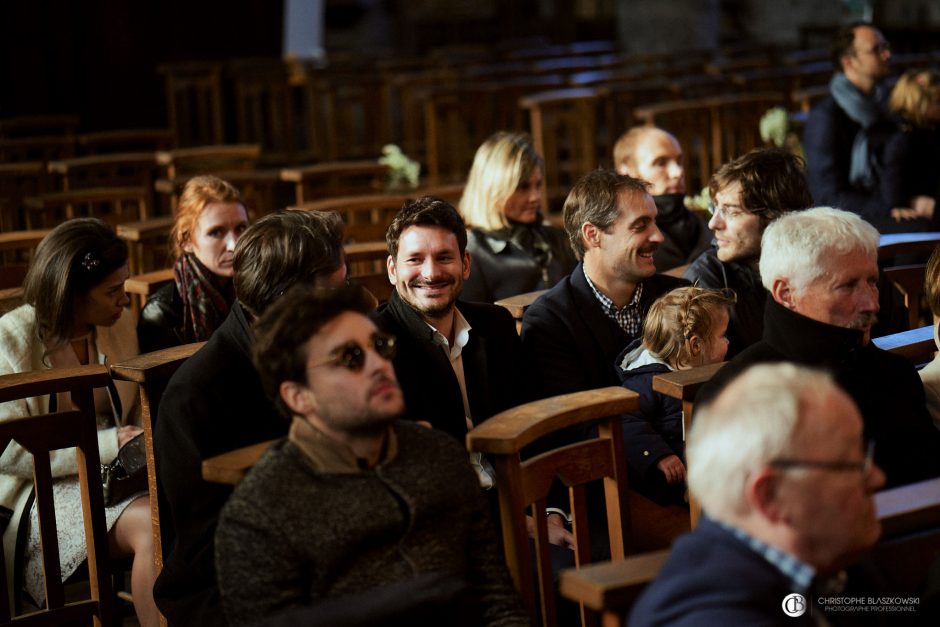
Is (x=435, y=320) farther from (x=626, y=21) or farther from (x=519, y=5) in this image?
(x=519, y=5)

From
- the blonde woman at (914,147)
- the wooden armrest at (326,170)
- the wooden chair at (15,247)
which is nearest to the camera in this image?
the wooden chair at (15,247)

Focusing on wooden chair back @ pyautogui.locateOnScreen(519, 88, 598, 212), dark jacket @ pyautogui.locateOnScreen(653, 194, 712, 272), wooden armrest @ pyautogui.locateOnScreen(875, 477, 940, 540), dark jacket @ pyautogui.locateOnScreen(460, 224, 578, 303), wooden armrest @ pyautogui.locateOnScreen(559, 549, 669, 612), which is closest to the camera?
wooden armrest @ pyautogui.locateOnScreen(559, 549, 669, 612)

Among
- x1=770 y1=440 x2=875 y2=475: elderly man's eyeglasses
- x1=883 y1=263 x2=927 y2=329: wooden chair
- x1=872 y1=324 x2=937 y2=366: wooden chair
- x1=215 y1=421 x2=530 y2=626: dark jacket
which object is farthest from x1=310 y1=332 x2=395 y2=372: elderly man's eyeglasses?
x1=883 y1=263 x2=927 y2=329: wooden chair

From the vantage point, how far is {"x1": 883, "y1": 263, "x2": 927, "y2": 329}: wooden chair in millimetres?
3744

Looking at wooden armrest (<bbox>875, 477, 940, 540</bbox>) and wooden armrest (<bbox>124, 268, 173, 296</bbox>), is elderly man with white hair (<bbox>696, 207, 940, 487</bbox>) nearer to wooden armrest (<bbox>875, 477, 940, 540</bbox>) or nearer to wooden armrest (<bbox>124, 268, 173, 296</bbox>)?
wooden armrest (<bbox>875, 477, 940, 540</bbox>)

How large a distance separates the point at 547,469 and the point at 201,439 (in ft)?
2.16

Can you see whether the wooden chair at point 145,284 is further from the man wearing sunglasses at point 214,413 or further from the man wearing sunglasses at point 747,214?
A: the man wearing sunglasses at point 747,214

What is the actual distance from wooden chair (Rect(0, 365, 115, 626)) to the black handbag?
0.30 meters

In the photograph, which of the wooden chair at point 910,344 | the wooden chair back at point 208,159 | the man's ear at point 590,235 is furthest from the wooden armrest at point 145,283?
the wooden chair at point 910,344

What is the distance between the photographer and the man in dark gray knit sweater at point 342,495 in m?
1.93

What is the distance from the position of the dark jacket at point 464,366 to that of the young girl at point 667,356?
0.28 meters

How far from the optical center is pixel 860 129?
5.78 meters

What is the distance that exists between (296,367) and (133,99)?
27.3ft

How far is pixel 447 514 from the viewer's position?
207 centimetres
